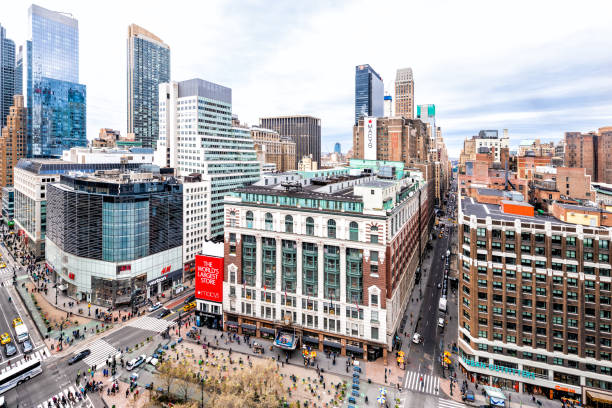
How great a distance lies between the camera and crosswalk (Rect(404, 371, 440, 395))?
202ft

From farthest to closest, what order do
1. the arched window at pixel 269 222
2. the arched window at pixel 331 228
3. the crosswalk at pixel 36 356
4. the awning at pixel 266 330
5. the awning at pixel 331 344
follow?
the awning at pixel 266 330 < the arched window at pixel 269 222 < the awning at pixel 331 344 < the arched window at pixel 331 228 < the crosswalk at pixel 36 356

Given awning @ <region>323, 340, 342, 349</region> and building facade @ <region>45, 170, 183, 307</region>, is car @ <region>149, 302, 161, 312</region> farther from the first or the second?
awning @ <region>323, 340, 342, 349</region>

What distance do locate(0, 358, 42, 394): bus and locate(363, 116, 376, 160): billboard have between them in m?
157

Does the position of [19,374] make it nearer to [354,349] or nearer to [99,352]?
[99,352]

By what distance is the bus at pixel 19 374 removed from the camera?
194 ft

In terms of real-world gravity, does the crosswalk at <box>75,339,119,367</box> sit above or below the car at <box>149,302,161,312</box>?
below

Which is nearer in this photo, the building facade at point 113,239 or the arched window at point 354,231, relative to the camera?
the arched window at point 354,231

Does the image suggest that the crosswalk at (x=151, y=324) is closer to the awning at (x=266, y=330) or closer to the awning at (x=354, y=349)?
the awning at (x=266, y=330)

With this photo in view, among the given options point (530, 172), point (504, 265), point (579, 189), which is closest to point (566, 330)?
point (504, 265)

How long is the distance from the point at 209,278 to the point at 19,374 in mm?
38145

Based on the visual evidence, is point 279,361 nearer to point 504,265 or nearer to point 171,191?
point 504,265

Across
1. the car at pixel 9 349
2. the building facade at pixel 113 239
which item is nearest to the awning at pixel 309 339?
the building facade at pixel 113 239

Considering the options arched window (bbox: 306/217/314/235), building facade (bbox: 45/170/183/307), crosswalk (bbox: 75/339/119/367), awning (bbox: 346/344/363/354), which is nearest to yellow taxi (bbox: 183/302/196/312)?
building facade (bbox: 45/170/183/307)

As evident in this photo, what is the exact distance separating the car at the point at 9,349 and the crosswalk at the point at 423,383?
80776 millimetres
